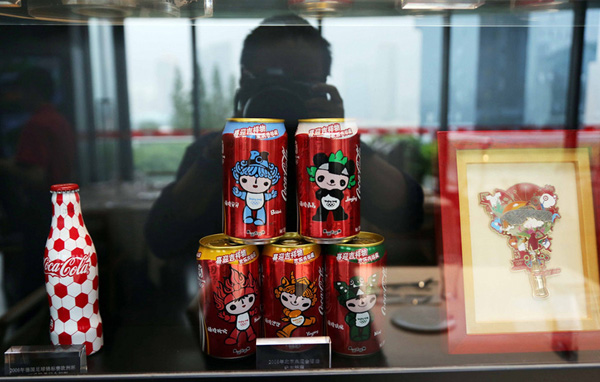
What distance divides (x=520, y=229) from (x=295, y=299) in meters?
0.50

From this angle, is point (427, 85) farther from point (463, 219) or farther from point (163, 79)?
point (163, 79)

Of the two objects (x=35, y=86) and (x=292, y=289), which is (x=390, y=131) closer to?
(x=292, y=289)

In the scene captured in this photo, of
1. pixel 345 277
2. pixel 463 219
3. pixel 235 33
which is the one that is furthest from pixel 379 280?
pixel 235 33

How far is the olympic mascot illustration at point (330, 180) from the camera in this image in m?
0.88

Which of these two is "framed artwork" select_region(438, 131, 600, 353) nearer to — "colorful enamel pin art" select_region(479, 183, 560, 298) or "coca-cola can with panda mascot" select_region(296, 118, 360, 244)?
"colorful enamel pin art" select_region(479, 183, 560, 298)

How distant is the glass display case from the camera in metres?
0.98

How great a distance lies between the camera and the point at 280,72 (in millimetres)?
1099

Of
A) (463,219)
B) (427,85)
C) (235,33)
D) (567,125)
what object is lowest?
(463,219)

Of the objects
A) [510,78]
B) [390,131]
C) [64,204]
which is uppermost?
[510,78]

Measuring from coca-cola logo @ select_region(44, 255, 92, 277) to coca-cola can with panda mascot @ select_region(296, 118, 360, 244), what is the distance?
0.44 m

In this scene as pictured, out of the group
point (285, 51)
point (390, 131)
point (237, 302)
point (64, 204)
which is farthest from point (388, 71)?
point (64, 204)

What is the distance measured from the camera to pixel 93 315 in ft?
3.06

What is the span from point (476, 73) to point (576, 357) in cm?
67

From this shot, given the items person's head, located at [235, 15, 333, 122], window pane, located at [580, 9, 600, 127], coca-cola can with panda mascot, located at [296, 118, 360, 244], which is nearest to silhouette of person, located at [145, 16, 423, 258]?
person's head, located at [235, 15, 333, 122]
